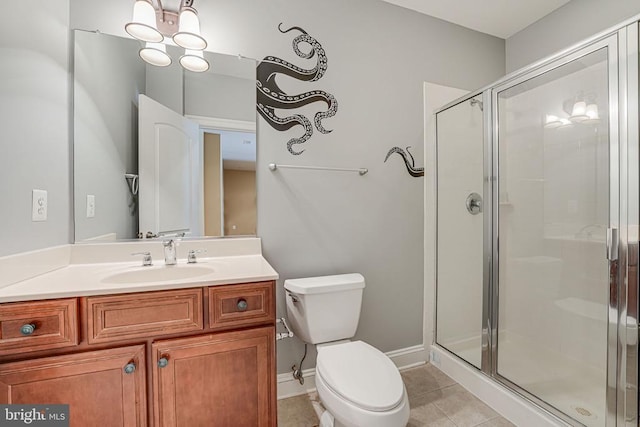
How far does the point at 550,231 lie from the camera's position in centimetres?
164

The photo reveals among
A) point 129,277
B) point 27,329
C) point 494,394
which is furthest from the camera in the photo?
point 494,394

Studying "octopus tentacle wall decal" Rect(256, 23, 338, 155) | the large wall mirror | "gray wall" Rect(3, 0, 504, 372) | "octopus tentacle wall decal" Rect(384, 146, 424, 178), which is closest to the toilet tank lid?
A: "gray wall" Rect(3, 0, 504, 372)

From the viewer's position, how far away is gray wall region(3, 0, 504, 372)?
1.69 meters

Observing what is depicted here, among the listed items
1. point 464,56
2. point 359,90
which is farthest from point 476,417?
point 464,56

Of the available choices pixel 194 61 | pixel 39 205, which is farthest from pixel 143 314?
pixel 194 61

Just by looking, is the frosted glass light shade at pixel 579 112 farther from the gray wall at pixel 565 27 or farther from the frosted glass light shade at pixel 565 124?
the gray wall at pixel 565 27

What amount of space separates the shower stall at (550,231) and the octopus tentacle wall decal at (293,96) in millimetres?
911

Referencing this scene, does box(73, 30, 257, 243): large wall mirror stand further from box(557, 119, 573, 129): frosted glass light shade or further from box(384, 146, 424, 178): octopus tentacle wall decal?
box(557, 119, 573, 129): frosted glass light shade

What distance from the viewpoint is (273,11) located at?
169 cm

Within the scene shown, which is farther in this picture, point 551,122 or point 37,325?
point 551,122

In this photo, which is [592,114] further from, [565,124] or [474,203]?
[474,203]

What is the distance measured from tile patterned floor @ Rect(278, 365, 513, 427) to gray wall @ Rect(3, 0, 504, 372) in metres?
0.21

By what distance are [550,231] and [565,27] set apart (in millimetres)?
1494

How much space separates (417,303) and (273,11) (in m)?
2.12
